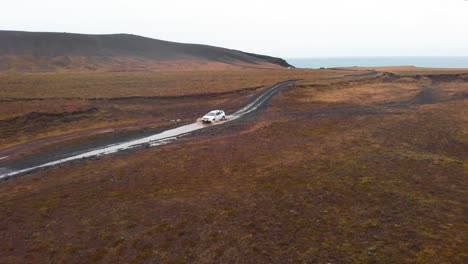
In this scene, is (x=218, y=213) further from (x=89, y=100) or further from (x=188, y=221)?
(x=89, y=100)

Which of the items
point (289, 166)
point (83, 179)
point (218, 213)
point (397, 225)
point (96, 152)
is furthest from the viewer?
point (96, 152)

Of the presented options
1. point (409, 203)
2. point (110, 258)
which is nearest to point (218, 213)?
point (110, 258)

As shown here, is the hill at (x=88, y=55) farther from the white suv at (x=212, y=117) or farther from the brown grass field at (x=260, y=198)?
the white suv at (x=212, y=117)

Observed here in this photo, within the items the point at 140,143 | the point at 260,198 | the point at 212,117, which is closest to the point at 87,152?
the point at 140,143

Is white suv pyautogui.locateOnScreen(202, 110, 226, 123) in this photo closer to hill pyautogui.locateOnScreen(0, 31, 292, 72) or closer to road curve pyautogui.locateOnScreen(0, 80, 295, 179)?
road curve pyautogui.locateOnScreen(0, 80, 295, 179)

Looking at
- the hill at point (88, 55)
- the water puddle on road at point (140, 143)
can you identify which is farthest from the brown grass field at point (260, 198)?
the hill at point (88, 55)

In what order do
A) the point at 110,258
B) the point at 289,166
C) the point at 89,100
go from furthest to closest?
the point at 89,100 < the point at 289,166 < the point at 110,258

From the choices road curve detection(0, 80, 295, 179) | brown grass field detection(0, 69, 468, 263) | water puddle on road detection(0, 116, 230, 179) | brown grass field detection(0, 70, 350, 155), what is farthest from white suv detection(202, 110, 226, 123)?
brown grass field detection(0, 69, 468, 263)
